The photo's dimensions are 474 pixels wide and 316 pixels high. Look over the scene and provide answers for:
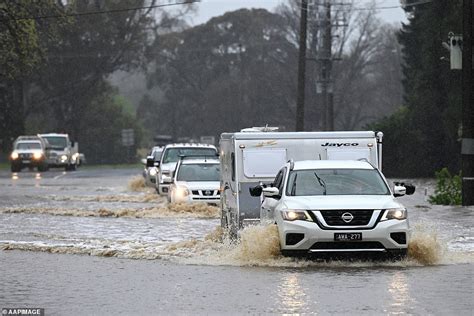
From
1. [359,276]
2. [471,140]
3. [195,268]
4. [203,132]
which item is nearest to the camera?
[359,276]

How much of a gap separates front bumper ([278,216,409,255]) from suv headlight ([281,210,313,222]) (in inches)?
2.4

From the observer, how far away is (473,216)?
95.0 feet

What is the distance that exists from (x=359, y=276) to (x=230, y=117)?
3594 inches

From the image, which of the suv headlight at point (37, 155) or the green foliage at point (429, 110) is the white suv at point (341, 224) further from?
the suv headlight at point (37, 155)

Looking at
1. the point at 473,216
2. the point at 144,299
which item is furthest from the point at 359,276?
the point at 473,216

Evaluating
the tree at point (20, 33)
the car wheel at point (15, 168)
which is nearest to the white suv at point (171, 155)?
the tree at point (20, 33)

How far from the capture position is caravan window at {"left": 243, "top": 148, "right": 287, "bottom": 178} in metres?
21.6

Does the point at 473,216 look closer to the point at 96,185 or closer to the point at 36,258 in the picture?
the point at 36,258

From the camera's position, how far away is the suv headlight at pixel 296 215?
17.3m

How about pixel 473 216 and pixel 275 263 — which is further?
pixel 473 216

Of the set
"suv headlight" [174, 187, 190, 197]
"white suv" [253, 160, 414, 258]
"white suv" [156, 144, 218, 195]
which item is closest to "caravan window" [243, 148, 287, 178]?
"white suv" [253, 160, 414, 258]

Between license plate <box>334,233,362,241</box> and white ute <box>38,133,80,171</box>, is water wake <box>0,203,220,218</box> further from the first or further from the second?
white ute <box>38,133,80,171</box>

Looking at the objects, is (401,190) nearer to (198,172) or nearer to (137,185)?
(198,172)

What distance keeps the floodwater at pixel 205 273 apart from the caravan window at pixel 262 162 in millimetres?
1276
